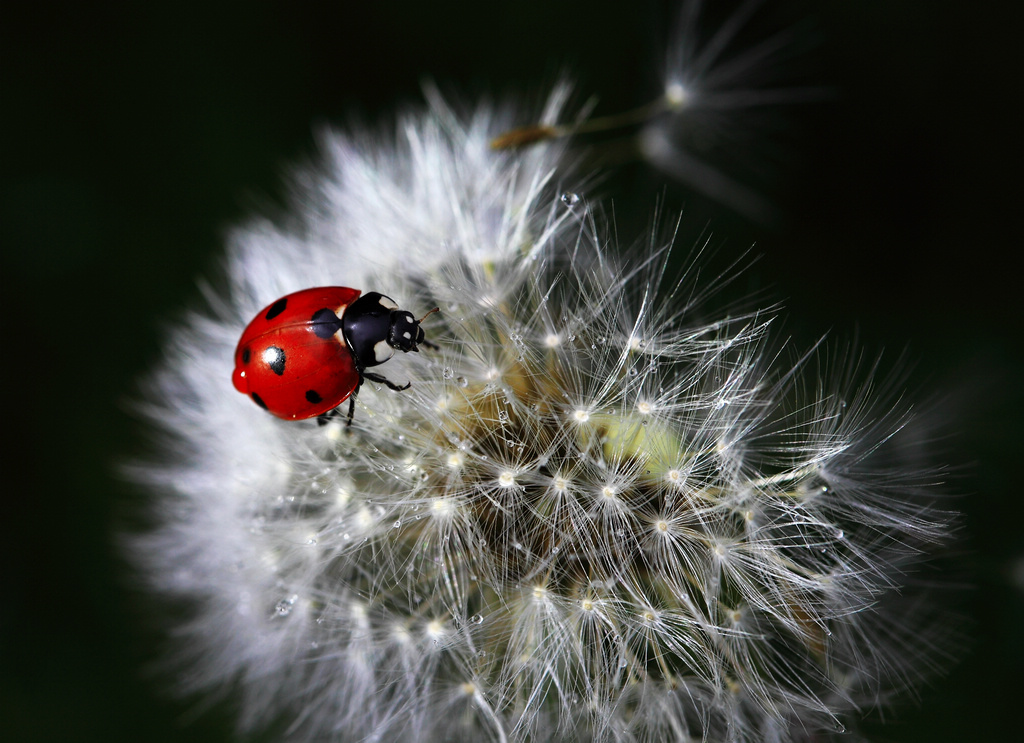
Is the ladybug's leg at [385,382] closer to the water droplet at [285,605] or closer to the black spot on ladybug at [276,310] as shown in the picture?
the black spot on ladybug at [276,310]

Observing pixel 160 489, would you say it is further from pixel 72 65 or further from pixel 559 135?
pixel 72 65

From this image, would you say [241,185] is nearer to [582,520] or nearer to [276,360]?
[276,360]

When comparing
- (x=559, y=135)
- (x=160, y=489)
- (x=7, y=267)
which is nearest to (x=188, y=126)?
(x=7, y=267)

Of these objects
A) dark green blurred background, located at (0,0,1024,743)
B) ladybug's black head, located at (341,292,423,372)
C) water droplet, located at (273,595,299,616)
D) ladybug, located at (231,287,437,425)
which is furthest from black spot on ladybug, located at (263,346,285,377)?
dark green blurred background, located at (0,0,1024,743)

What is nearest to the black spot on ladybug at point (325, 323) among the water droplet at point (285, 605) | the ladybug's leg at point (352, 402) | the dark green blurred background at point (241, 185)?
the ladybug's leg at point (352, 402)

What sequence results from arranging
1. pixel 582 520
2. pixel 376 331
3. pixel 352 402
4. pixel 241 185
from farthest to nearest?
pixel 241 185, pixel 352 402, pixel 376 331, pixel 582 520

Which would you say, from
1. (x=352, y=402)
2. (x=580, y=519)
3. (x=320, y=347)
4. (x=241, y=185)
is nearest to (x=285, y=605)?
(x=352, y=402)

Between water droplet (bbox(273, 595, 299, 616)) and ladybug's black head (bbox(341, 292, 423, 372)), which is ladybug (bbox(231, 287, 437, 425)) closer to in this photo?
ladybug's black head (bbox(341, 292, 423, 372))
